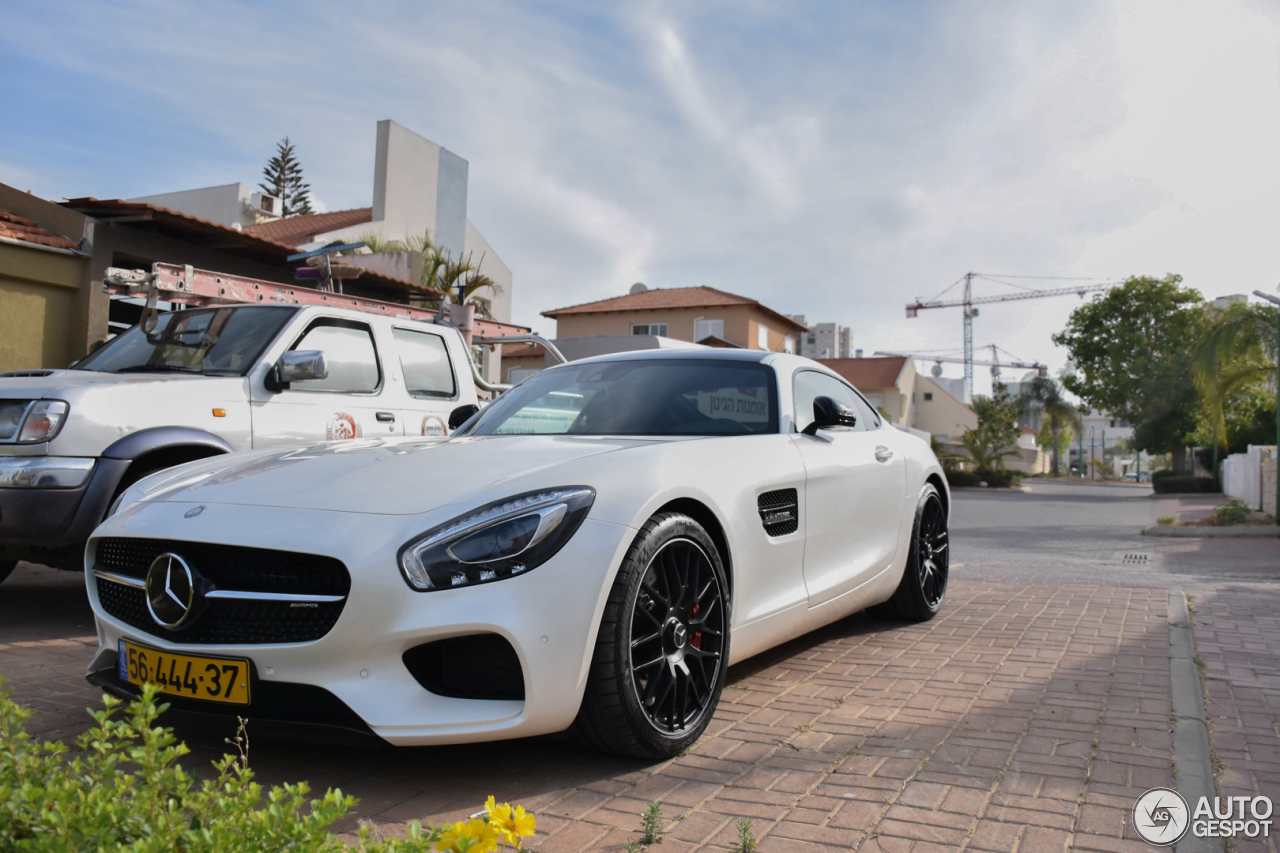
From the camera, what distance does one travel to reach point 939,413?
238ft

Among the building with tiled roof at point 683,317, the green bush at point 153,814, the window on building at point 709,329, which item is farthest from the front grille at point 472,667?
the window on building at point 709,329

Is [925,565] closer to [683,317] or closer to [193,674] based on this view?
[193,674]

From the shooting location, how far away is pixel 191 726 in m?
3.36

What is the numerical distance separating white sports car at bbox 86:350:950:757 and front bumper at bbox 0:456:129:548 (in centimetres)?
127

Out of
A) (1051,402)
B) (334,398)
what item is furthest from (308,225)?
(1051,402)

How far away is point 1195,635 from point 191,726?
5522 millimetres

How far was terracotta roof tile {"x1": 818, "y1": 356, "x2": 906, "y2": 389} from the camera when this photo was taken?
61250 mm

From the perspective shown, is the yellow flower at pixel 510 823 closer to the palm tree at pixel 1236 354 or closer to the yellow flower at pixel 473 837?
the yellow flower at pixel 473 837

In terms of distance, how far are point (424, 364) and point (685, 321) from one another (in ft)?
122

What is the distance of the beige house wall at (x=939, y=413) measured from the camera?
234ft

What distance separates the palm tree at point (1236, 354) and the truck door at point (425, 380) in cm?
1910

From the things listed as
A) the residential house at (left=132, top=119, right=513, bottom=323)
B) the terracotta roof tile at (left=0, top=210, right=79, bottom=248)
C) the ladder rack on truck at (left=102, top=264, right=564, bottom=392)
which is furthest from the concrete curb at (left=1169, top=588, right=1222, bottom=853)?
the residential house at (left=132, top=119, right=513, bottom=323)

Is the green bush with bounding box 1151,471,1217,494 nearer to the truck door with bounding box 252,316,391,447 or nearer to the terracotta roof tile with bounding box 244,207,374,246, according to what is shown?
the terracotta roof tile with bounding box 244,207,374,246

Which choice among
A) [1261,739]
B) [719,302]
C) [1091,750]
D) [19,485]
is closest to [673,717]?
[1091,750]
